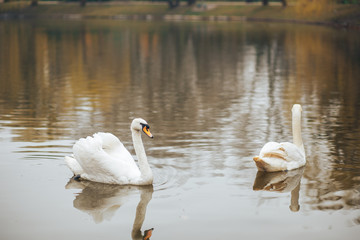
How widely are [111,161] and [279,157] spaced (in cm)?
268

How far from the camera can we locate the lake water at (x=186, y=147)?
8.32 metres

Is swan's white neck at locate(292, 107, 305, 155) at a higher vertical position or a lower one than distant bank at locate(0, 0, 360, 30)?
higher

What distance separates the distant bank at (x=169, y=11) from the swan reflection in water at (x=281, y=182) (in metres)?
58.9

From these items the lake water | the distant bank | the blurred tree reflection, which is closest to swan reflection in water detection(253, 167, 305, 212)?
the lake water

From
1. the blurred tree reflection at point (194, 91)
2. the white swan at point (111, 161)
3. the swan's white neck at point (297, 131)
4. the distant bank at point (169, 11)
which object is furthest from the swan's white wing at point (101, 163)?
the distant bank at point (169, 11)

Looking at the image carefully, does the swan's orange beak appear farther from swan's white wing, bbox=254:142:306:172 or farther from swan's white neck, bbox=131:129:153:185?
swan's white wing, bbox=254:142:306:172

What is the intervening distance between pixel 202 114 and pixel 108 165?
681 centimetres

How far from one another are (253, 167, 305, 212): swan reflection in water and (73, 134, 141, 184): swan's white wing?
1.83 metres

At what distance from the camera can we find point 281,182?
10.2 meters

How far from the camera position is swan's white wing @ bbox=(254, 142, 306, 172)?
10.4m

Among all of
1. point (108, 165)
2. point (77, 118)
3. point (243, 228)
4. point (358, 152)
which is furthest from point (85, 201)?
point (77, 118)

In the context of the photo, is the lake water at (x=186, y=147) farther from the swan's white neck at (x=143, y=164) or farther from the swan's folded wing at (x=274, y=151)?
the swan's folded wing at (x=274, y=151)

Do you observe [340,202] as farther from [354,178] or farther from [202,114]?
[202,114]

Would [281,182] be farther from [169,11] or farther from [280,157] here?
[169,11]
